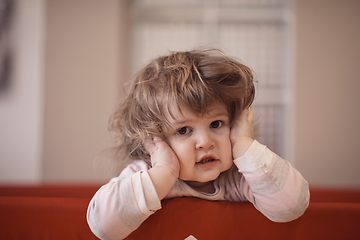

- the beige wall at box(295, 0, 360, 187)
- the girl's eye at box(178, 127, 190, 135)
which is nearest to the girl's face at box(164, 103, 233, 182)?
the girl's eye at box(178, 127, 190, 135)

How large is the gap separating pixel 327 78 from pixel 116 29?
1458 millimetres

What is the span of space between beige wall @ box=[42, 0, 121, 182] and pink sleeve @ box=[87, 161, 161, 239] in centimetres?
135

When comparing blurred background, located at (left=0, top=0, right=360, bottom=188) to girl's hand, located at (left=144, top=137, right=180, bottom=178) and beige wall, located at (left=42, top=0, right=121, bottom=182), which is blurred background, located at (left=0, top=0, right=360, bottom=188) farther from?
girl's hand, located at (left=144, top=137, right=180, bottom=178)

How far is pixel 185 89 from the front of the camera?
527 millimetres

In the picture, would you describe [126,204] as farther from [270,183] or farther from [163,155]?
[270,183]

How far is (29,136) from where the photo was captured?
1.84 meters

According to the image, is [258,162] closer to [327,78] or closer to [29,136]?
[327,78]

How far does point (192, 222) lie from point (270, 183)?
0.53 ft

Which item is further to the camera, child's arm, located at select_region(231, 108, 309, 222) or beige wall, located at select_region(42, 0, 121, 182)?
beige wall, located at select_region(42, 0, 121, 182)

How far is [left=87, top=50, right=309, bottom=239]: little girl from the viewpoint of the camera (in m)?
0.47

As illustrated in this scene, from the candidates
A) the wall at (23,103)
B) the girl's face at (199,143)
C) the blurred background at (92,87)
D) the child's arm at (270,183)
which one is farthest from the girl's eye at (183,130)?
the wall at (23,103)

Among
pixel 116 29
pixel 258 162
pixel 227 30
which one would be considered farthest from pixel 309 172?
pixel 116 29

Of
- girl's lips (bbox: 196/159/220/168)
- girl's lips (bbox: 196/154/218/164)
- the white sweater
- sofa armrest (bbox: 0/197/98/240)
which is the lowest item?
sofa armrest (bbox: 0/197/98/240)

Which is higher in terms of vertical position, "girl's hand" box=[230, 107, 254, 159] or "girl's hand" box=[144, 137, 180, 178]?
"girl's hand" box=[230, 107, 254, 159]
